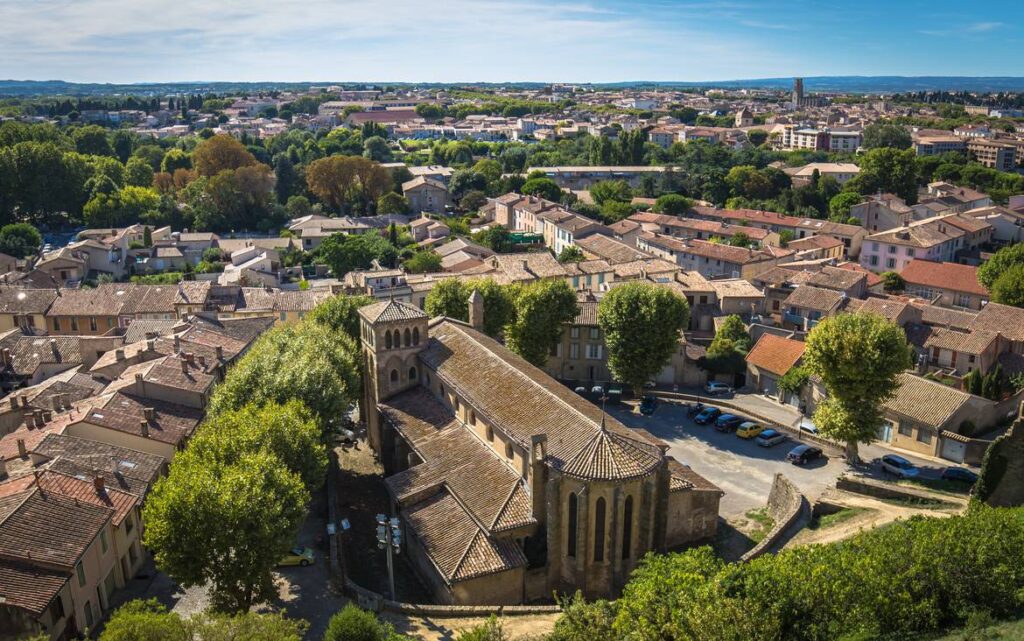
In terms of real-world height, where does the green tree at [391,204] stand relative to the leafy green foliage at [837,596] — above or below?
above

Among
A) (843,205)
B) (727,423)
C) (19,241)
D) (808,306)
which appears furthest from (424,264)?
(843,205)

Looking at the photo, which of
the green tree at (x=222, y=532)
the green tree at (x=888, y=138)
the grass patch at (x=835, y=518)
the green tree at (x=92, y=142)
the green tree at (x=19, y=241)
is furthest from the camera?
the green tree at (x=888, y=138)

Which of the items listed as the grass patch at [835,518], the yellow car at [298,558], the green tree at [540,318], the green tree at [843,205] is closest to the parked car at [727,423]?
the green tree at [540,318]

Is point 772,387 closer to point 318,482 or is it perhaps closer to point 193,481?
point 318,482

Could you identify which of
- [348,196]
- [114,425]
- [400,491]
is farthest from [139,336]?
[348,196]

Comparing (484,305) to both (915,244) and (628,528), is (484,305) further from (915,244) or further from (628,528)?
(915,244)

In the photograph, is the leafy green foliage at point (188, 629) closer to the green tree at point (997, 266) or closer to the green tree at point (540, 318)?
the green tree at point (540, 318)
